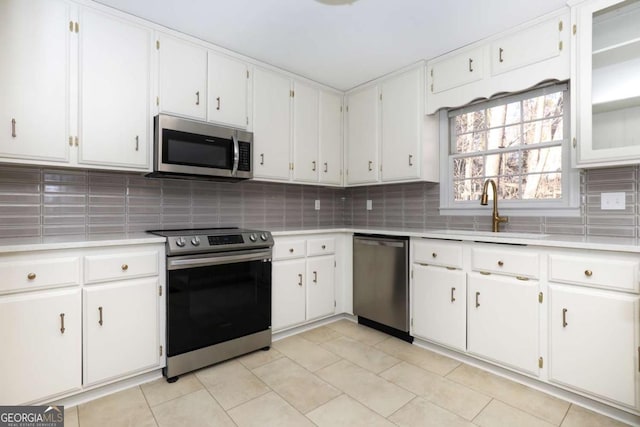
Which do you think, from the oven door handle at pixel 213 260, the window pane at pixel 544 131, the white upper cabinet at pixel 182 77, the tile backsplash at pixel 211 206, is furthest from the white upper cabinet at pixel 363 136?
the white upper cabinet at pixel 182 77

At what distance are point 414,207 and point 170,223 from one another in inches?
87.9

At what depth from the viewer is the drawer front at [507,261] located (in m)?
2.03

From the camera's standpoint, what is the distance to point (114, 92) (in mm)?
2182

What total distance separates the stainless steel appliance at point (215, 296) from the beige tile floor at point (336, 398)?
141 mm

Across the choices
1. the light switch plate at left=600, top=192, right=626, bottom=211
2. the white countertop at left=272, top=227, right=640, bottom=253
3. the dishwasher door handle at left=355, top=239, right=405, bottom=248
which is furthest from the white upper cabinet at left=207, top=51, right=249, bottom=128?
the light switch plate at left=600, top=192, right=626, bottom=211

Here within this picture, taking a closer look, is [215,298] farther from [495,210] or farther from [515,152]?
[515,152]

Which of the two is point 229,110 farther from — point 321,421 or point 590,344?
point 590,344

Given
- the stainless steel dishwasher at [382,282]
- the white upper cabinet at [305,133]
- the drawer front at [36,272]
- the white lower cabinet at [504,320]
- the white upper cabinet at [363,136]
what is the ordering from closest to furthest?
1. the drawer front at [36,272]
2. the white lower cabinet at [504,320]
3. the stainless steel dishwasher at [382,282]
4. the white upper cabinet at [305,133]
5. the white upper cabinet at [363,136]

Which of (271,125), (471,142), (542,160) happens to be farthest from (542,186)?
(271,125)

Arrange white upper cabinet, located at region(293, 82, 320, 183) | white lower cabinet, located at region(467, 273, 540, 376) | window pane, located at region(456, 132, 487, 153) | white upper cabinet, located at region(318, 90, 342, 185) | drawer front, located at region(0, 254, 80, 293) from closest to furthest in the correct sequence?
1. drawer front, located at region(0, 254, 80, 293)
2. white lower cabinet, located at region(467, 273, 540, 376)
3. window pane, located at region(456, 132, 487, 153)
4. white upper cabinet, located at region(293, 82, 320, 183)
5. white upper cabinet, located at region(318, 90, 342, 185)

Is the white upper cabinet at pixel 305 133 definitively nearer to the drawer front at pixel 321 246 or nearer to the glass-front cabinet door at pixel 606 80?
the drawer front at pixel 321 246

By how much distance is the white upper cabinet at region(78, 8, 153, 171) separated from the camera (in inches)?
82.0

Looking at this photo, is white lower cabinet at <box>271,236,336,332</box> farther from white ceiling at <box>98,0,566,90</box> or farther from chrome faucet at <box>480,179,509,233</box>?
white ceiling at <box>98,0,566,90</box>

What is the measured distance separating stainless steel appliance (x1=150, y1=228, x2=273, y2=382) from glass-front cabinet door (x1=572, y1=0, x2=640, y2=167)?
2226 millimetres
